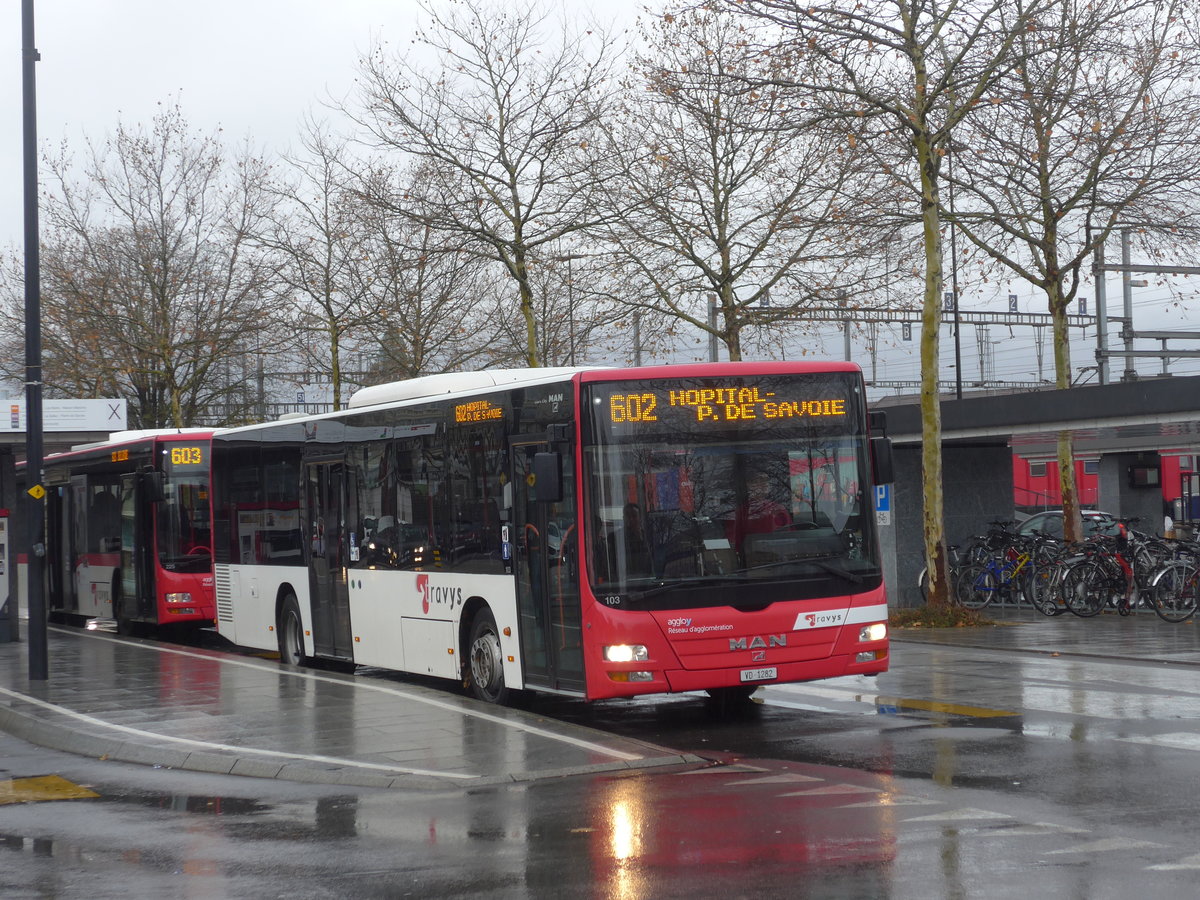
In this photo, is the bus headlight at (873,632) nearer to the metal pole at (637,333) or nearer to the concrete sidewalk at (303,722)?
the concrete sidewalk at (303,722)

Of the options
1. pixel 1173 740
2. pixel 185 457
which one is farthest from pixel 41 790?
pixel 185 457

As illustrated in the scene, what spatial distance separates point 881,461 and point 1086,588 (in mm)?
12984

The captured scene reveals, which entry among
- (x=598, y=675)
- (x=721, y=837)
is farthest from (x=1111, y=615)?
(x=721, y=837)

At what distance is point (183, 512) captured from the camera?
74.9 feet

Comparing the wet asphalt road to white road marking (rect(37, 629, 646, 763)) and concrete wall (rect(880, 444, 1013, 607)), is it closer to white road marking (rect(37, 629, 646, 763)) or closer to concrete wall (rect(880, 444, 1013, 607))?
white road marking (rect(37, 629, 646, 763))

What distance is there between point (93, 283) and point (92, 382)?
3.95m

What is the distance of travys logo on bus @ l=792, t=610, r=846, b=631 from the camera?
12.1 metres

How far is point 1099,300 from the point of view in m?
29.9

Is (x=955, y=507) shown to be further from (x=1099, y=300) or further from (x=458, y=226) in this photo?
(x=458, y=226)

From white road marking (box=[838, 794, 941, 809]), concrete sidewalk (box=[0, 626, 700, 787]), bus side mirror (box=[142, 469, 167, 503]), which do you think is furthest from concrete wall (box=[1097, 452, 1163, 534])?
white road marking (box=[838, 794, 941, 809])

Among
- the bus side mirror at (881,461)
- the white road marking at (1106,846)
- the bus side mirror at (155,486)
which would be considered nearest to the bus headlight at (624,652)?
the bus side mirror at (881,461)

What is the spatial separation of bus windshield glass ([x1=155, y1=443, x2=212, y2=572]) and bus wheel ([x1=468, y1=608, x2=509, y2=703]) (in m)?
9.90

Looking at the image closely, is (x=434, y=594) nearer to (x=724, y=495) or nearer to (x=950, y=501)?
(x=724, y=495)

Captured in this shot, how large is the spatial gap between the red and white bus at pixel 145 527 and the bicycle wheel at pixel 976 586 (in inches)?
487
